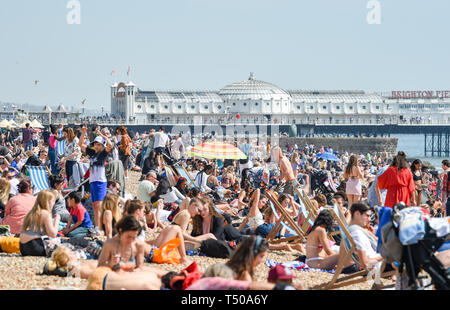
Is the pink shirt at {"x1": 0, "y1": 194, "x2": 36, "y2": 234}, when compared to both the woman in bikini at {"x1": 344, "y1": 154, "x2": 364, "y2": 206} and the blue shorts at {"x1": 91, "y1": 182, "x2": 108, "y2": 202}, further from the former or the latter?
the woman in bikini at {"x1": 344, "y1": 154, "x2": 364, "y2": 206}

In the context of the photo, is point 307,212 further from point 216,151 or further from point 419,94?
point 419,94

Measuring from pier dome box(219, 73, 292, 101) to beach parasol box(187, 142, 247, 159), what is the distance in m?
83.0

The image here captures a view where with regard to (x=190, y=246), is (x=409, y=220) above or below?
above

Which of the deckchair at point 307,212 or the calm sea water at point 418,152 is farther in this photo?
the calm sea water at point 418,152

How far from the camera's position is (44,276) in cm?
586

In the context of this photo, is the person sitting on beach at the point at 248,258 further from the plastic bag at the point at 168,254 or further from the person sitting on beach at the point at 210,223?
the person sitting on beach at the point at 210,223

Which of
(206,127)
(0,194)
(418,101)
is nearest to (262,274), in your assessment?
A: (0,194)

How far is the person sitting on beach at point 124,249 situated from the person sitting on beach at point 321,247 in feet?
6.55

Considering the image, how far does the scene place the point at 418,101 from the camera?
110 metres

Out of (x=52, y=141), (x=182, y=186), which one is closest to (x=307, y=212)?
(x=182, y=186)

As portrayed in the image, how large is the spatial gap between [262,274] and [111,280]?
6.29ft

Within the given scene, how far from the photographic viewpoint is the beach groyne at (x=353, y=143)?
67062mm

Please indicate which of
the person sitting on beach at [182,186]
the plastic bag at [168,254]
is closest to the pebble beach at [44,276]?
the plastic bag at [168,254]
